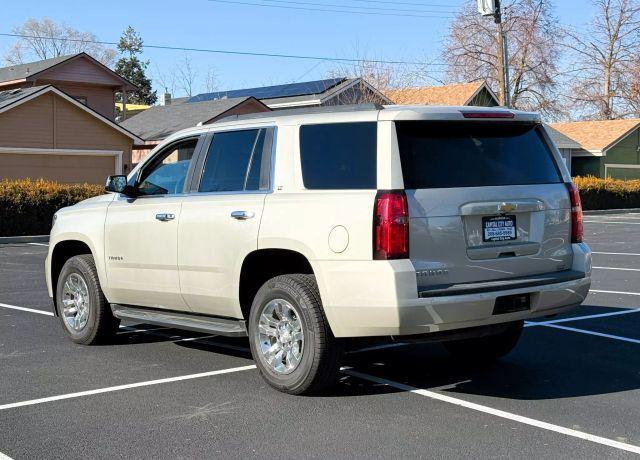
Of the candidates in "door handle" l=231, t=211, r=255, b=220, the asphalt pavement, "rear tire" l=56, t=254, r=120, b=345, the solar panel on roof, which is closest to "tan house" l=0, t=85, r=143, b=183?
the solar panel on roof

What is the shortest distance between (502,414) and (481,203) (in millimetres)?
1436

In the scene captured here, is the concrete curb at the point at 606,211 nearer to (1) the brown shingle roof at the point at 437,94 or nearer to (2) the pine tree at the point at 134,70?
(1) the brown shingle roof at the point at 437,94

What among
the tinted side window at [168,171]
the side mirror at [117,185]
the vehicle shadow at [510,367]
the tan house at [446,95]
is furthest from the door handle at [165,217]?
the tan house at [446,95]

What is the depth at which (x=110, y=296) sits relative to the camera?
7.54 metres

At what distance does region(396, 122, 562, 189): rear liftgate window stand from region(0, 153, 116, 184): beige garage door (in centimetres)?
2525

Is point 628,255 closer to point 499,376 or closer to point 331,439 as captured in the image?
point 499,376

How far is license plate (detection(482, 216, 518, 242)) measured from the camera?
5719 millimetres

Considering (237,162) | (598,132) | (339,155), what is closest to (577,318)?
(339,155)

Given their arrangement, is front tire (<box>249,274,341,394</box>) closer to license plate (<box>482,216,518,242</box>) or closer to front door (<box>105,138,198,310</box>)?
front door (<box>105,138,198,310</box>)

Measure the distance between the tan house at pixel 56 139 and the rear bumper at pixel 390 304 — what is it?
25.2 m

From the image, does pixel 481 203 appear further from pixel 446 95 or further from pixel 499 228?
pixel 446 95

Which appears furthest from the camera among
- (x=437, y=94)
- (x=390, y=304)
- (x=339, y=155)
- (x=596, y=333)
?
(x=437, y=94)

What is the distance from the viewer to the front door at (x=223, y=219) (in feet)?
20.5

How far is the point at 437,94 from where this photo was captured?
45.2m
